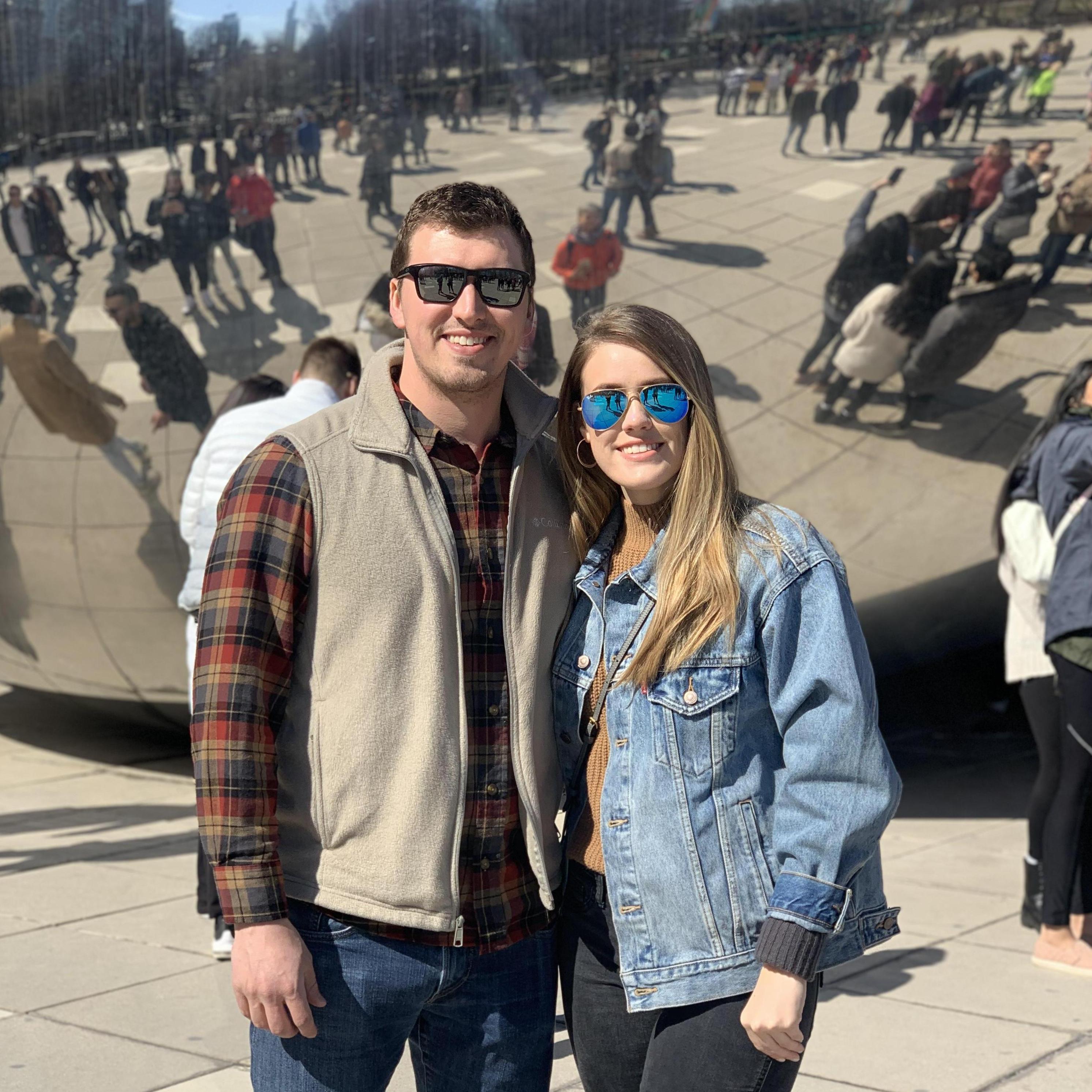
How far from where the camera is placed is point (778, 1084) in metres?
1.73

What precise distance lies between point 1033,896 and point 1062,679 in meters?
0.82

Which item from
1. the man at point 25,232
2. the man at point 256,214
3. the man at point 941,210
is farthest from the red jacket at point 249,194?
the man at point 941,210

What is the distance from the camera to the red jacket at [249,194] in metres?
4.55

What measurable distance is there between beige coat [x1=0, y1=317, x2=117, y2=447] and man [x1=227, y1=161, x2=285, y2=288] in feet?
2.51

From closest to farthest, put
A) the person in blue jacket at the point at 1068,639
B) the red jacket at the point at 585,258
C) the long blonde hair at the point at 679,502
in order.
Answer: the long blonde hair at the point at 679,502, the person in blue jacket at the point at 1068,639, the red jacket at the point at 585,258

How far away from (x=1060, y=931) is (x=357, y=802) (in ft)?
9.51

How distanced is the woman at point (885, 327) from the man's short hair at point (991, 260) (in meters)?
0.09

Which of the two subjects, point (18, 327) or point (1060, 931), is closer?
point (1060, 931)

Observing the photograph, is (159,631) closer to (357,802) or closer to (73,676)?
(73,676)

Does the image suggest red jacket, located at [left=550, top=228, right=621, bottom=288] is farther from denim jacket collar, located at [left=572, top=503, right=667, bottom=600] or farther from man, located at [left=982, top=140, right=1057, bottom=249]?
denim jacket collar, located at [left=572, top=503, right=667, bottom=600]

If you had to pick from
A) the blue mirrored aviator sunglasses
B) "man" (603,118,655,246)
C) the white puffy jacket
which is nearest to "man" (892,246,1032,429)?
"man" (603,118,655,246)

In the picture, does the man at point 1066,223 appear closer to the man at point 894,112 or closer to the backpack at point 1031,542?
the man at point 894,112

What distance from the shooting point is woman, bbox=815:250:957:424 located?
471 centimetres

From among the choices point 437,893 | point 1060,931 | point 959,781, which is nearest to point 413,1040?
point 437,893
